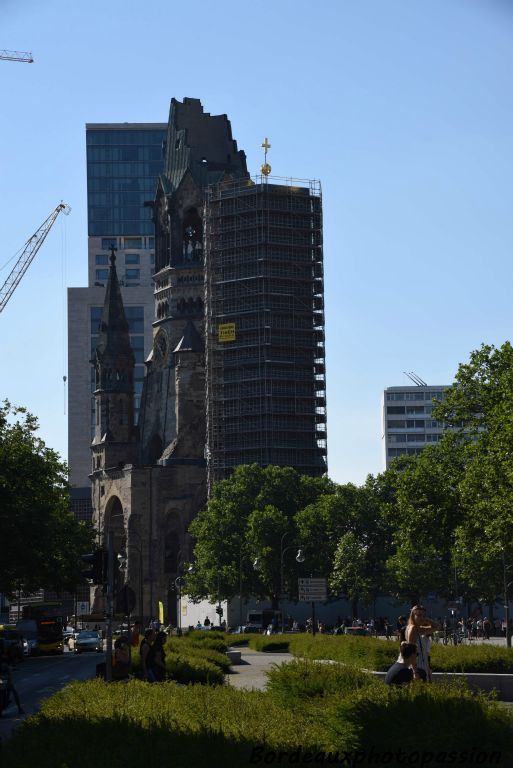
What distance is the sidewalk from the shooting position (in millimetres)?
40969

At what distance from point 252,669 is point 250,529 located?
66767 millimetres

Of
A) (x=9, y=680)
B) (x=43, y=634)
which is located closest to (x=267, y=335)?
(x=43, y=634)

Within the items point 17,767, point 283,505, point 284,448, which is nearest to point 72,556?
point 283,505

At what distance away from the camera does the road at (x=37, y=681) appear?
37.0 meters

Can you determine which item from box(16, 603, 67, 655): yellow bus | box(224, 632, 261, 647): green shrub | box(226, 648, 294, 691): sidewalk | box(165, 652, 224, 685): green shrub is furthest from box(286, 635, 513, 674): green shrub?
box(16, 603, 67, 655): yellow bus

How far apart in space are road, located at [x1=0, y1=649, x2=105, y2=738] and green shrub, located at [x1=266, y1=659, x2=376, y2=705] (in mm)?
6827

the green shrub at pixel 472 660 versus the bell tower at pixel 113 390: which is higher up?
the bell tower at pixel 113 390

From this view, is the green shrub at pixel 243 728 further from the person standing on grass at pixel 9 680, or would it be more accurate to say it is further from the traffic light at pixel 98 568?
the person standing on grass at pixel 9 680

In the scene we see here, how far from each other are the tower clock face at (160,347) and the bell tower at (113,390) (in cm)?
423

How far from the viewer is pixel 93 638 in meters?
93.9

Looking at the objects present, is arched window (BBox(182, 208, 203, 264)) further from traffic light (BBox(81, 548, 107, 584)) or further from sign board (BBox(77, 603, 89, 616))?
traffic light (BBox(81, 548, 107, 584))

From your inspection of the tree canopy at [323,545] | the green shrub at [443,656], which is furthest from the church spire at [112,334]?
the green shrub at [443,656]

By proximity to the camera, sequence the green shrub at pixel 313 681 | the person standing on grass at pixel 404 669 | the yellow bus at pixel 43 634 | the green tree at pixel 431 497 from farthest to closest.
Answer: the yellow bus at pixel 43 634, the green tree at pixel 431 497, the green shrub at pixel 313 681, the person standing on grass at pixel 404 669

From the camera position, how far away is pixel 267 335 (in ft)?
445
